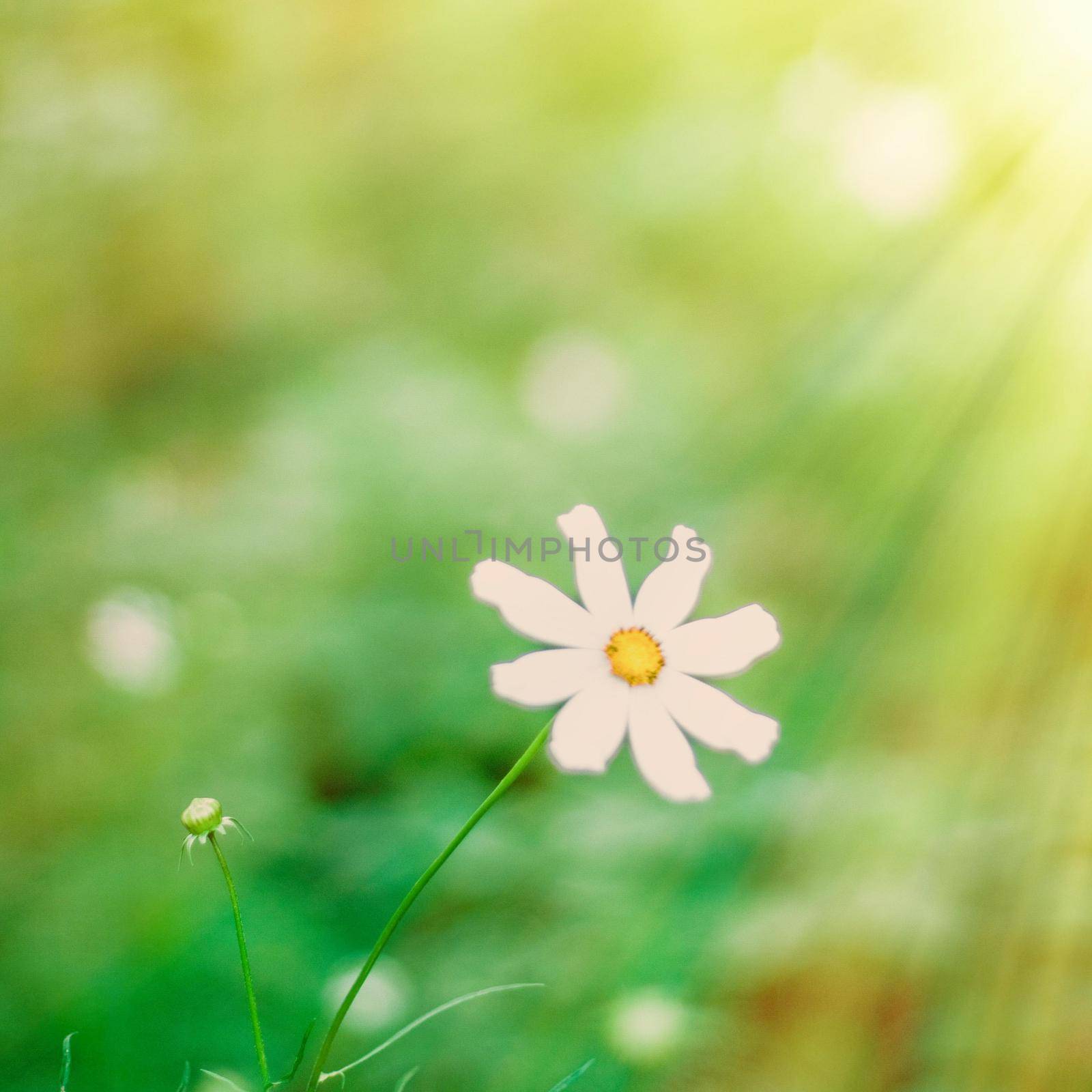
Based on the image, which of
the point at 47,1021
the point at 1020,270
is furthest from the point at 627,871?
the point at 1020,270

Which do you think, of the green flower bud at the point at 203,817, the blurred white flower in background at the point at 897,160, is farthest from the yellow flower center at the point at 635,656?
the blurred white flower in background at the point at 897,160

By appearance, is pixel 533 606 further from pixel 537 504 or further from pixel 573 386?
pixel 573 386

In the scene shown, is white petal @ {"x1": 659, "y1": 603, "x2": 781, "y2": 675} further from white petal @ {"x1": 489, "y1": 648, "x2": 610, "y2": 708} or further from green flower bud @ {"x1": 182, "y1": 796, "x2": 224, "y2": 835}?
green flower bud @ {"x1": 182, "y1": 796, "x2": 224, "y2": 835}

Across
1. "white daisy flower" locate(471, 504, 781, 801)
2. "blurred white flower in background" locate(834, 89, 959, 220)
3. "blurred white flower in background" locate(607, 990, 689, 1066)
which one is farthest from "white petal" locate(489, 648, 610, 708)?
"blurred white flower in background" locate(834, 89, 959, 220)

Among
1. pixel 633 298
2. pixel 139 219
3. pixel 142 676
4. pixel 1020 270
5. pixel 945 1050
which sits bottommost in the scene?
pixel 945 1050

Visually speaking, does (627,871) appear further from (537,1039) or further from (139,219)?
(139,219)
